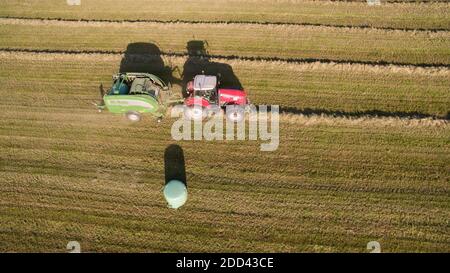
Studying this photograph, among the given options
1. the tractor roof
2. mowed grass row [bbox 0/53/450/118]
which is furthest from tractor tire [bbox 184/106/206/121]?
mowed grass row [bbox 0/53/450/118]

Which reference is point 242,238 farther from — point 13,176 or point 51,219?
point 13,176

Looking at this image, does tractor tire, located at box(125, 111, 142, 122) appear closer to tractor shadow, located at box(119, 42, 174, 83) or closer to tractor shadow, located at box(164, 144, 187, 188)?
tractor shadow, located at box(164, 144, 187, 188)

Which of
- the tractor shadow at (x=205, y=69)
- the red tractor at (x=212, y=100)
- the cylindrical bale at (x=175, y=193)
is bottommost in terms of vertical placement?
the cylindrical bale at (x=175, y=193)

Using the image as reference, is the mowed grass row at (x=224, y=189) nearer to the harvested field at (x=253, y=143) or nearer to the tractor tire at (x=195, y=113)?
the harvested field at (x=253, y=143)

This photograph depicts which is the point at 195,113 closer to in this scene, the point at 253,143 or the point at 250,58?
the point at 253,143

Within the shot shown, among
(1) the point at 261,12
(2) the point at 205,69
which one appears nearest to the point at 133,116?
(2) the point at 205,69

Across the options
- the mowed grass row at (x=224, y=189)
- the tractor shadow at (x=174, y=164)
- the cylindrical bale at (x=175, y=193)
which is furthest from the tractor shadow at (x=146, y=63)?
the cylindrical bale at (x=175, y=193)

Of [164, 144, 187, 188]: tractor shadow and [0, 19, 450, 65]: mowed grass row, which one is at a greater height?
[0, 19, 450, 65]: mowed grass row
